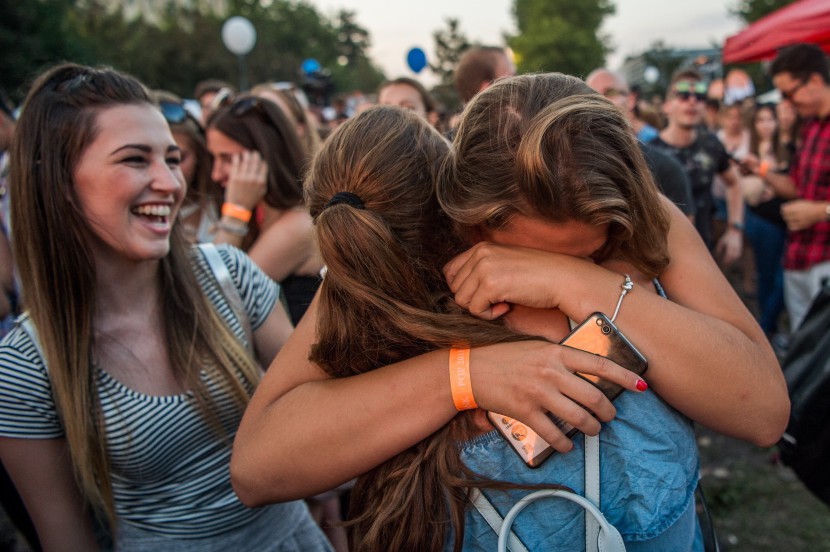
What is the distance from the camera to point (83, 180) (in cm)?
175

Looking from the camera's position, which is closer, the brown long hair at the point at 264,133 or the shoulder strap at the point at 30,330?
the shoulder strap at the point at 30,330

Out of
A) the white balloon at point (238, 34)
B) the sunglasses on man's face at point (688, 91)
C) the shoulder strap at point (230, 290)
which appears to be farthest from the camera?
the white balloon at point (238, 34)

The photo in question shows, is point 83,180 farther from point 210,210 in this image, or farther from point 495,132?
point 210,210

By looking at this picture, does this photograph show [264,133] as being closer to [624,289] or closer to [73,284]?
[73,284]

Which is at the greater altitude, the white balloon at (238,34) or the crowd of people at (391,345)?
the white balloon at (238,34)

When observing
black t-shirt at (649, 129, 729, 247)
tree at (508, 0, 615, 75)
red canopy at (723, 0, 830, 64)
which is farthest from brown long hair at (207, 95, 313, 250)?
tree at (508, 0, 615, 75)

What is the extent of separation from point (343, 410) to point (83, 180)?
3.70ft

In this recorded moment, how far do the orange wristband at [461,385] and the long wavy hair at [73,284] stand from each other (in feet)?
3.00

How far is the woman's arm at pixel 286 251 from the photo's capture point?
2.67 meters

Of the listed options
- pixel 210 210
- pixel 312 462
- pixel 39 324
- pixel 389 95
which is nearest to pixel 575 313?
pixel 312 462

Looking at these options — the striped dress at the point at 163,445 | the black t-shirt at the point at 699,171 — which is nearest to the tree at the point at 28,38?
the black t-shirt at the point at 699,171

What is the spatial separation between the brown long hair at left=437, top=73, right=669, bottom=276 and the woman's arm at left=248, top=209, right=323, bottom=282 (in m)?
1.58

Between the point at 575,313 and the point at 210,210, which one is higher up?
the point at 575,313

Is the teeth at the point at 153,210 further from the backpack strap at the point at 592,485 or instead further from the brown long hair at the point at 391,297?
the backpack strap at the point at 592,485
